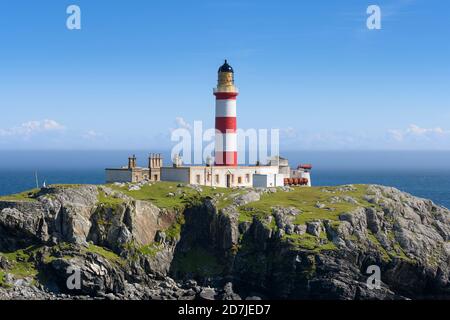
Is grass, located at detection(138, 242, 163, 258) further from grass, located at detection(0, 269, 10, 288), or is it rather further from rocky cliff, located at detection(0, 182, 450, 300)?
grass, located at detection(0, 269, 10, 288)

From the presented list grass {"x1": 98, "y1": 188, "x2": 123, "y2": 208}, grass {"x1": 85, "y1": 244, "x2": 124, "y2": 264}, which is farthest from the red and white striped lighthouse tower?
grass {"x1": 85, "y1": 244, "x2": 124, "y2": 264}

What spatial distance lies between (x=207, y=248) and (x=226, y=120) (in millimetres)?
22163

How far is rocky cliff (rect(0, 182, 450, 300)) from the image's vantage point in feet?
272

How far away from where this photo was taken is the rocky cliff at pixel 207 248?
272 ft

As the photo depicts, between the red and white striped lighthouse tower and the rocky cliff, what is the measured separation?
12638mm

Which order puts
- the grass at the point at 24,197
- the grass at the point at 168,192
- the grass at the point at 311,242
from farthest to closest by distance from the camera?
the grass at the point at 168,192 < the grass at the point at 24,197 < the grass at the point at 311,242

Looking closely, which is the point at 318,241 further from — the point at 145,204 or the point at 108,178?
the point at 108,178

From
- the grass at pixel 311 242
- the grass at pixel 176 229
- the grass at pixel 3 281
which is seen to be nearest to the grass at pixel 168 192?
the grass at pixel 176 229

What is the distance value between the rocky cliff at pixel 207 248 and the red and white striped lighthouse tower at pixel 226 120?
41.5ft

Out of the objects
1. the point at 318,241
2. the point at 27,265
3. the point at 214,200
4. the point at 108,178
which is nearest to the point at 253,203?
the point at 214,200

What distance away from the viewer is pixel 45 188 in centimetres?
9194

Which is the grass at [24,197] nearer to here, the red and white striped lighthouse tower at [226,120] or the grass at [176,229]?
the grass at [176,229]

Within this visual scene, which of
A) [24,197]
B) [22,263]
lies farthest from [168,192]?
[22,263]

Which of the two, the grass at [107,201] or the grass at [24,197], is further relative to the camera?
the grass at [107,201]
